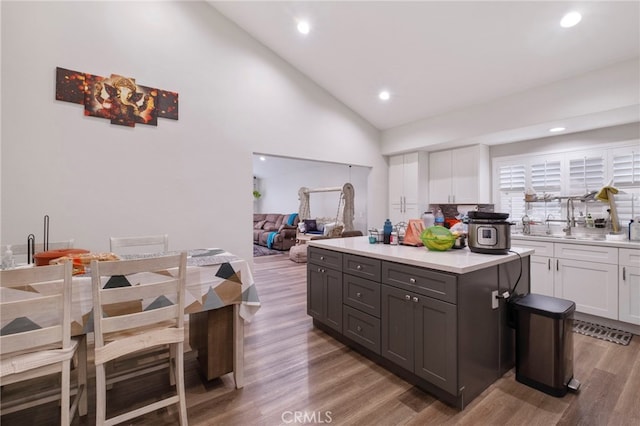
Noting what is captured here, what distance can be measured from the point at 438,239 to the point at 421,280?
524mm

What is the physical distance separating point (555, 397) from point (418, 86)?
3670 millimetres

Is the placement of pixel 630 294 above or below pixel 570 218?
below

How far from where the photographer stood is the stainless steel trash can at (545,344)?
193 centimetres

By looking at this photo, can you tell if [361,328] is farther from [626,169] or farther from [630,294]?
[626,169]

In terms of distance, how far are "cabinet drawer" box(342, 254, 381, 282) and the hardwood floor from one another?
0.74 meters

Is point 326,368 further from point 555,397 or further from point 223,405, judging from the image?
point 555,397

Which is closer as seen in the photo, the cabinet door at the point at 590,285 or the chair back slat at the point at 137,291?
the chair back slat at the point at 137,291

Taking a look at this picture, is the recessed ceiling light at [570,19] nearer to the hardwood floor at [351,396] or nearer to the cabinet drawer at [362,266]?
the cabinet drawer at [362,266]

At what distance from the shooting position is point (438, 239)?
233 cm

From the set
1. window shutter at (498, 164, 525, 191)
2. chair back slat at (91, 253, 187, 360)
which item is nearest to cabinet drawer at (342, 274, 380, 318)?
chair back slat at (91, 253, 187, 360)

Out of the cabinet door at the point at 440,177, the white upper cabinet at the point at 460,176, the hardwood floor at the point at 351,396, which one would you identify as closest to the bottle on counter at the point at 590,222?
A: the white upper cabinet at the point at 460,176

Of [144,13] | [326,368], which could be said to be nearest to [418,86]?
[144,13]

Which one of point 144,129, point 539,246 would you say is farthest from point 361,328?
point 144,129

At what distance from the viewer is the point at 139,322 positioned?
156 cm
